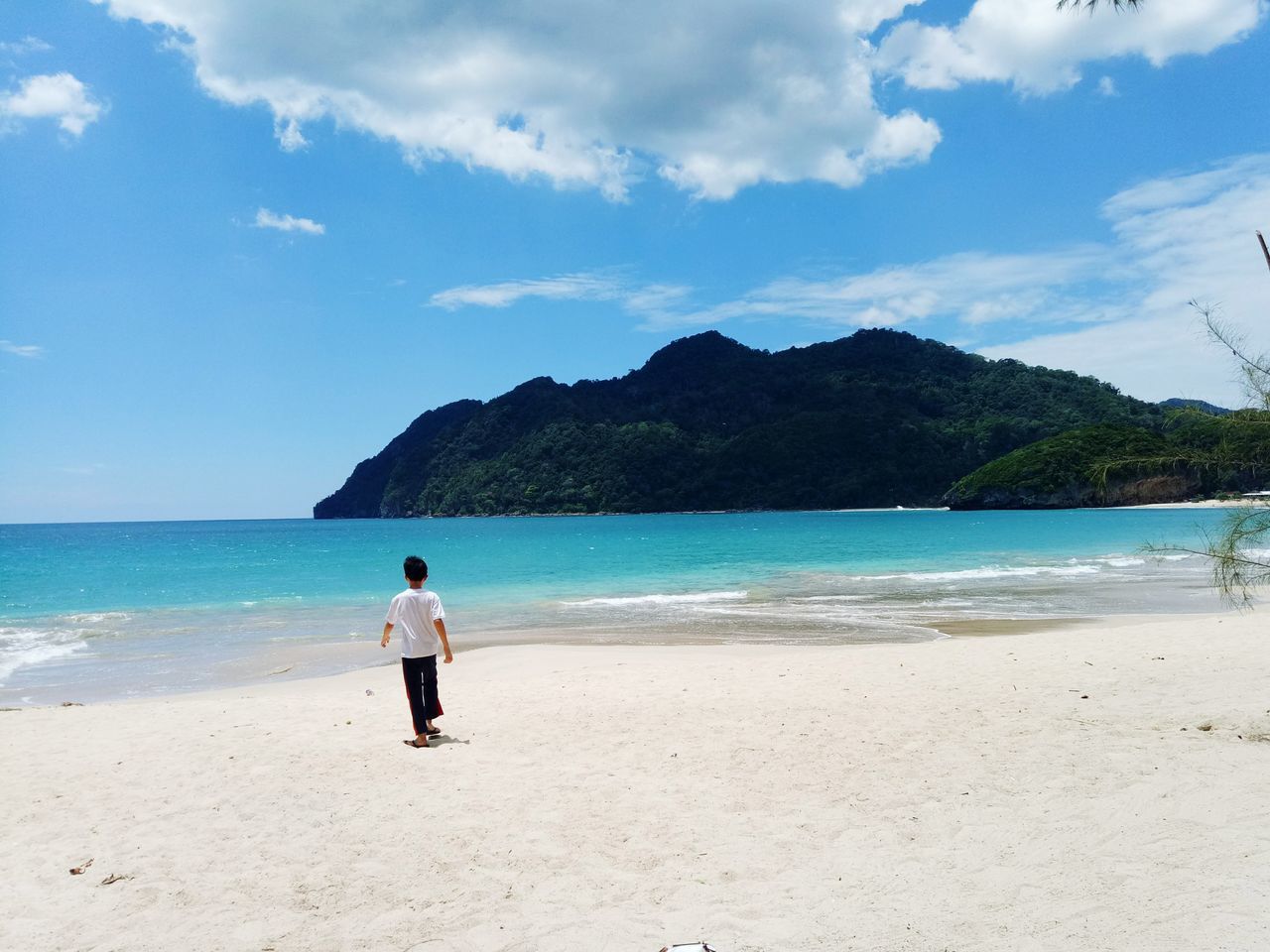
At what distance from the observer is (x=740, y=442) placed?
482 ft

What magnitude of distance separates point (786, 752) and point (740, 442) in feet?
466

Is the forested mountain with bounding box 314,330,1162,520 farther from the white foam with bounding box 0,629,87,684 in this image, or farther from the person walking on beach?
the person walking on beach

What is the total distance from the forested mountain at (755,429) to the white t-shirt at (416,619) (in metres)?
124

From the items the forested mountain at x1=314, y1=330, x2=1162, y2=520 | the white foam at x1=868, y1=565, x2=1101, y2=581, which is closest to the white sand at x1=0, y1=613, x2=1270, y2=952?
the white foam at x1=868, y1=565, x2=1101, y2=581

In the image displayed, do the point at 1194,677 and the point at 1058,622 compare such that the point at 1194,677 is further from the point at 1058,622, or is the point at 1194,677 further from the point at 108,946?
the point at 108,946

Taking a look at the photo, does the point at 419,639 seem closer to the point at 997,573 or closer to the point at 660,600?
the point at 660,600

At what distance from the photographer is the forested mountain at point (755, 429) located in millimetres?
131000

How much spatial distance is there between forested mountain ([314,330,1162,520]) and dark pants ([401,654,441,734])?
124 m

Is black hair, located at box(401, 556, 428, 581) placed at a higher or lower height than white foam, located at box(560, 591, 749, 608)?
higher

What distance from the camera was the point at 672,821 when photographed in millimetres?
5246

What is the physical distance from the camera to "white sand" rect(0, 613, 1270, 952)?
3.97 meters

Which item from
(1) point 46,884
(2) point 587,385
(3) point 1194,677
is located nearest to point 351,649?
(1) point 46,884

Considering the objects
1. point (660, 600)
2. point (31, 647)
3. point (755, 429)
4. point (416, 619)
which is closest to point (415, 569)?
point (416, 619)

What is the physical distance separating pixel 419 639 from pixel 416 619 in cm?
19
